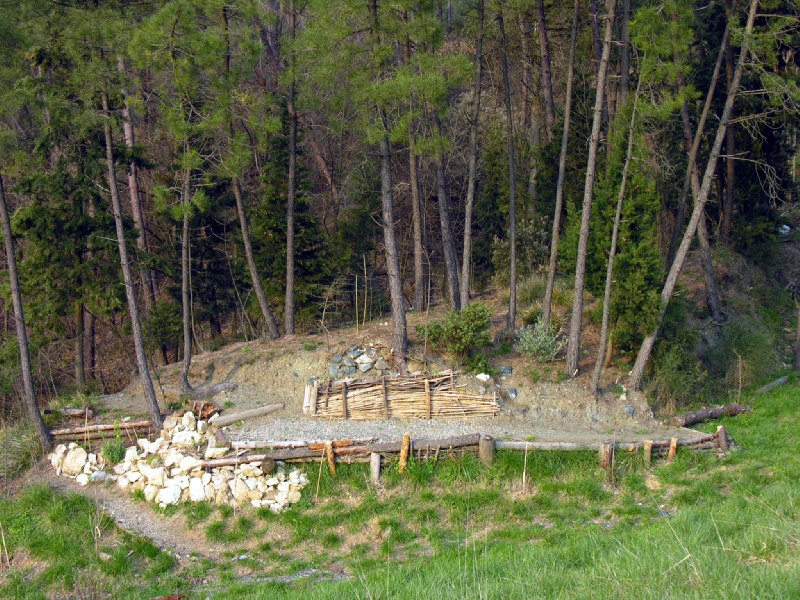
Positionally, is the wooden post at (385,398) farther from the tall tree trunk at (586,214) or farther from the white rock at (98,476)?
the white rock at (98,476)

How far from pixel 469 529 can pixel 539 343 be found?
5385 millimetres

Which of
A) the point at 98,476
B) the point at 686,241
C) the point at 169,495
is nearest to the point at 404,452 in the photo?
the point at 169,495

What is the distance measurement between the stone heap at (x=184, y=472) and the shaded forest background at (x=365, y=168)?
8.28ft

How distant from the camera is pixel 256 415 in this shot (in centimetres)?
1515

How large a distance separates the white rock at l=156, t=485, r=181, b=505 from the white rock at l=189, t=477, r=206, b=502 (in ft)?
0.79

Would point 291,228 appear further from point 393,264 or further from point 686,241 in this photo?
point 686,241

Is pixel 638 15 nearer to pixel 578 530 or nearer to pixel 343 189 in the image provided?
pixel 578 530

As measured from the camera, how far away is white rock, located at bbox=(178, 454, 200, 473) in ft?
43.7

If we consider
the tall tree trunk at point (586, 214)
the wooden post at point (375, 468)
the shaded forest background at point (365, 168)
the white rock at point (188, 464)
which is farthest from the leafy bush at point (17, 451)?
the tall tree trunk at point (586, 214)

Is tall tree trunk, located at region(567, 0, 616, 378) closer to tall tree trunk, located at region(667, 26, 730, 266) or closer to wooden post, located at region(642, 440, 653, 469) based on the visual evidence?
wooden post, located at region(642, 440, 653, 469)

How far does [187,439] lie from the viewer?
46.5 ft

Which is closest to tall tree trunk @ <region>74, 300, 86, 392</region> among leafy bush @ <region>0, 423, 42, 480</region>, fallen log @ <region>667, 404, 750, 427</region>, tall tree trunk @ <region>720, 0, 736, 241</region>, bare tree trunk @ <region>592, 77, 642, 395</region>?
leafy bush @ <region>0, 423, 42, 480</region>

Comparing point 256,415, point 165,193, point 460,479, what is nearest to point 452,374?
point 460,479

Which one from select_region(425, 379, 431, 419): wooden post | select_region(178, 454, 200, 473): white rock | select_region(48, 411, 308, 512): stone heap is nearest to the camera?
select_region(48, 411, 308, 512): stone heap
